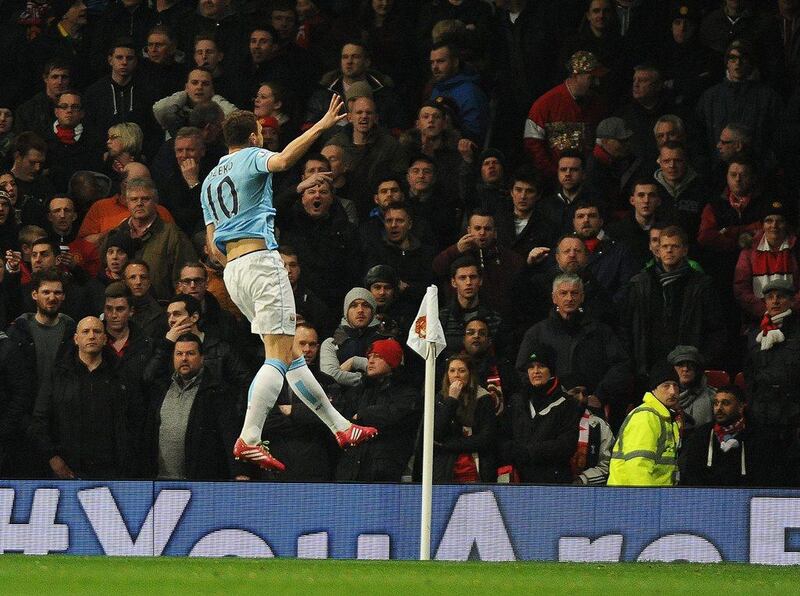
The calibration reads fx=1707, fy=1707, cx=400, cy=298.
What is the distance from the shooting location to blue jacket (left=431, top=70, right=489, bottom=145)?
15930 millimetres

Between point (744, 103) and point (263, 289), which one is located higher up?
point (744, 103)

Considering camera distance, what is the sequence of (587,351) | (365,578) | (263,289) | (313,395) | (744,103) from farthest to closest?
(744,103) < (587,351) < (313,395) < (263,289) < (365,578)

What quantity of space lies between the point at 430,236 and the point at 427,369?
13.1ft

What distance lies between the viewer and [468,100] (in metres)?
15.9

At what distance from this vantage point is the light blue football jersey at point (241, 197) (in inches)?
436

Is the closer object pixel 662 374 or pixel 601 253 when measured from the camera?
pixel 662 374

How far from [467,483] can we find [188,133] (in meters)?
4.73

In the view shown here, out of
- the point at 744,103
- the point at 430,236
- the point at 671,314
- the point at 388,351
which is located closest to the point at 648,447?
the point at 671,314

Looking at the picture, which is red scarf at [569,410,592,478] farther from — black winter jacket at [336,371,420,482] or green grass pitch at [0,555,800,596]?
green grass pitch at [0,555,800,596]

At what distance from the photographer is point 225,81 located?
1666cm

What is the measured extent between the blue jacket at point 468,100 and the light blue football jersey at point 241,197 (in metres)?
4.88

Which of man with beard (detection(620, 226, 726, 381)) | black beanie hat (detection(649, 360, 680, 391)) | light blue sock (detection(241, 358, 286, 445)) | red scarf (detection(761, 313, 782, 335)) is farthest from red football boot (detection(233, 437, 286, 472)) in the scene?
red scarf (detection(761, 313, 782, 335))

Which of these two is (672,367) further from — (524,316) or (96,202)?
(96,202)

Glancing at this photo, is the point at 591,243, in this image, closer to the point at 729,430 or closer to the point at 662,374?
the point at 662,374
